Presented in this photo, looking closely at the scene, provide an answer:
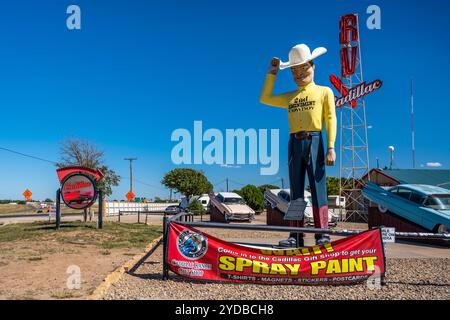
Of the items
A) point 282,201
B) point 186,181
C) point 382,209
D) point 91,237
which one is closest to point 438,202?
point 382,209

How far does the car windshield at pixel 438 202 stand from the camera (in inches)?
527

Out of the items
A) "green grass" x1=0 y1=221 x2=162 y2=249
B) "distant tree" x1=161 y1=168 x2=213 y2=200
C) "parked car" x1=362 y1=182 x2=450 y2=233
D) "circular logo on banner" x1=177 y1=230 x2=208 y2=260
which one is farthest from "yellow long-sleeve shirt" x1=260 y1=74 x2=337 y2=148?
"distant tree" x1=161 y1=168 x2=213 y2=200

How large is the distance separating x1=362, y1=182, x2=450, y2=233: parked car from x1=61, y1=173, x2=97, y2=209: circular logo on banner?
446 inches

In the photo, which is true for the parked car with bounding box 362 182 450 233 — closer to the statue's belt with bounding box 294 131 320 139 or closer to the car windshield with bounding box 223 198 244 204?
the statue's belt with bounding box 294 131 320 139

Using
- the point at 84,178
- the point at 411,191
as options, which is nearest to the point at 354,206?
the point at 411,191

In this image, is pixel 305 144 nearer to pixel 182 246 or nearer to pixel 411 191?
pixel 182 246

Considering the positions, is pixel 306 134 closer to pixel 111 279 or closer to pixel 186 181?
pixel 111 279

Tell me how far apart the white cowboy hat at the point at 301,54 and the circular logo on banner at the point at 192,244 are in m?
3.91

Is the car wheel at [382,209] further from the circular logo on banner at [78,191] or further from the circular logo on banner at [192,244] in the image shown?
the circular logo on banner at [192,244]

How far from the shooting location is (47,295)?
17.7ft

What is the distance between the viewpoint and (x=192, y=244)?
6.65m

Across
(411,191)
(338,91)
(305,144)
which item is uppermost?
A: (338,91)

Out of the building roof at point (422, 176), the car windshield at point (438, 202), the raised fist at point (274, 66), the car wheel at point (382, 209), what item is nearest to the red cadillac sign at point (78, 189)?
the raised fist at point (274, 66)
